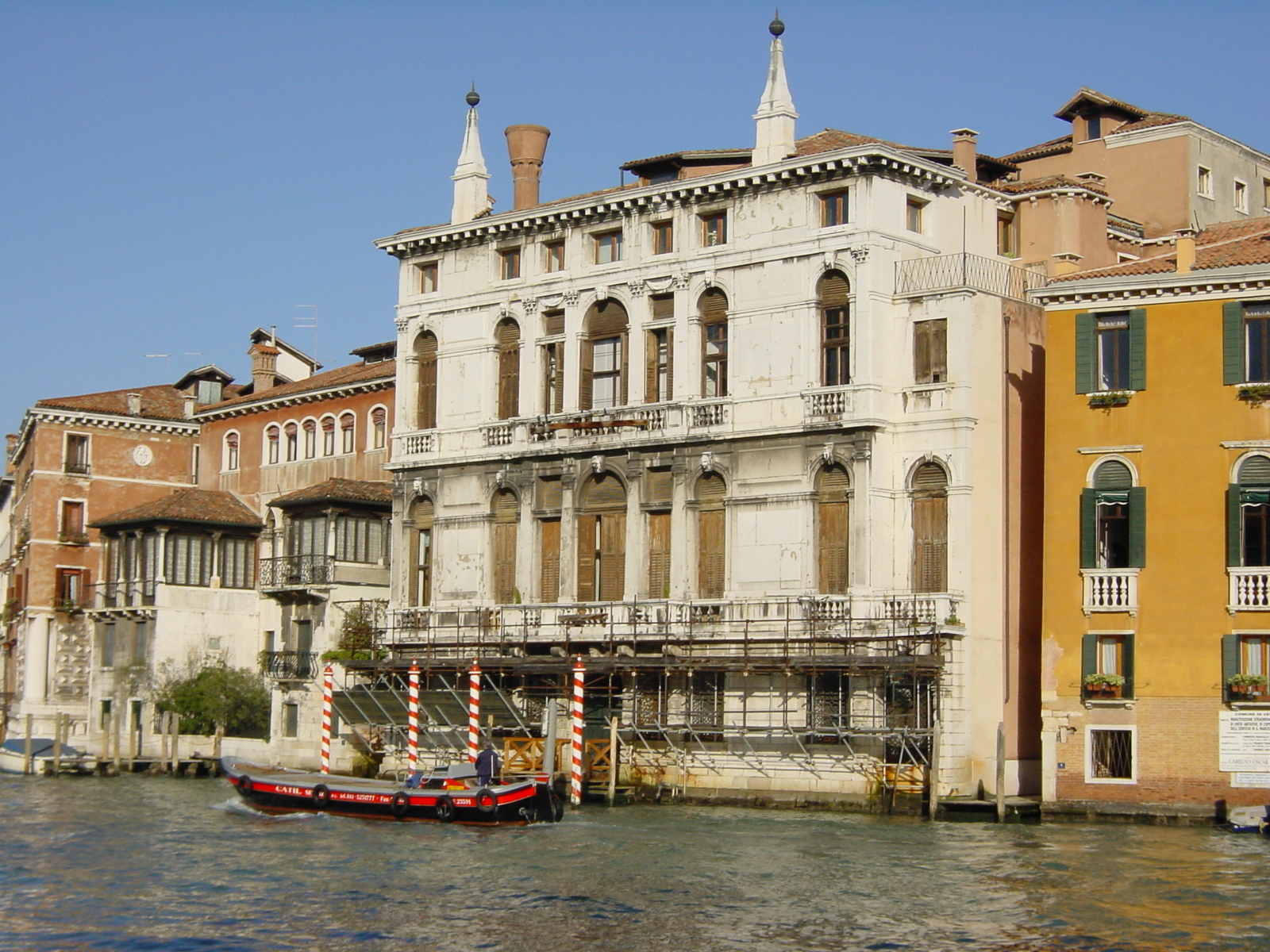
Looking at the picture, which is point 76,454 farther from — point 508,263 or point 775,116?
point 775,116

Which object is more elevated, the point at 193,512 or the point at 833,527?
the point at 193,512

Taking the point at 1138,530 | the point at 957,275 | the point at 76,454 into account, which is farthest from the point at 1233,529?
the point at 76,454

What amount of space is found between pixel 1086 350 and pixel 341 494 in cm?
2176

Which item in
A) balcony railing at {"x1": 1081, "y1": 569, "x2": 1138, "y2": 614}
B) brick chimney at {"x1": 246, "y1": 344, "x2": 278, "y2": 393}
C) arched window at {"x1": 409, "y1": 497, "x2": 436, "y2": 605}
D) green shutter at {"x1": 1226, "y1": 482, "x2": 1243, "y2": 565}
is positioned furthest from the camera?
brick chimney at {"x1": 246, "y1": 344, "x2": 278, "y2": 393}

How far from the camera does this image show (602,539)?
43.8 metres

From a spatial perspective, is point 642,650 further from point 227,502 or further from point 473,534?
point 227,502

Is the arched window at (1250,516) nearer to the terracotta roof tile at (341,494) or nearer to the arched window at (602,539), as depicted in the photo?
the arched window at (602,539)

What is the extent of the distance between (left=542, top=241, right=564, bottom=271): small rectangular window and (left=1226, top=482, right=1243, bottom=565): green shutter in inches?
643

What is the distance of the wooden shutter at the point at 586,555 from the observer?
43.8m

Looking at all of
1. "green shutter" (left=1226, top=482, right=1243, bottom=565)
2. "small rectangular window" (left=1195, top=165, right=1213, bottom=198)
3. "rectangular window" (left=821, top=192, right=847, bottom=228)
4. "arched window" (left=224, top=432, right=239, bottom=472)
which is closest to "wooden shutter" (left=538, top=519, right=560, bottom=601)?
"rectangular window" (left=821, top=192, right=847, bottom=228)

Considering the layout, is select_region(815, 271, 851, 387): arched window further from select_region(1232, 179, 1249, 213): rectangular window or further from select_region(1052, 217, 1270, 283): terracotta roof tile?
select_region(1232, 179, 1249, 213): rectangular window

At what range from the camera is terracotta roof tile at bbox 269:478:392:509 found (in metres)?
51.9

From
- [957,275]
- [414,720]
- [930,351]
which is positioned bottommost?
[414,720]

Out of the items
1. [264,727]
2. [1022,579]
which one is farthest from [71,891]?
[264,727]
